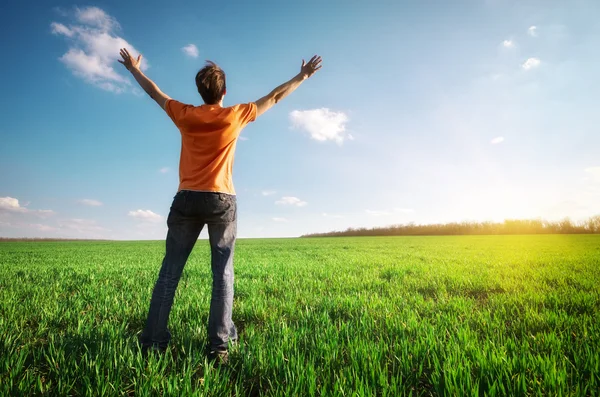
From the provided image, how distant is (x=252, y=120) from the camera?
10.2ft

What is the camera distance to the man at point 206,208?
2820 millimetres

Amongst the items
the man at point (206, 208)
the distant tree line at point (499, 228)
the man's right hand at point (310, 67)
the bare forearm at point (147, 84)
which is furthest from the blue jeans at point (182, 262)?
the distant tree line at point (499, 228)

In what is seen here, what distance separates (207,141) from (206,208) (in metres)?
0.64

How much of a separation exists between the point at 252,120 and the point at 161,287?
1.86 metres

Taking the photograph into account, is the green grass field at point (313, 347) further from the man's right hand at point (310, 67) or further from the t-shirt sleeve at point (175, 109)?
the man's right hand at point (310, 67)

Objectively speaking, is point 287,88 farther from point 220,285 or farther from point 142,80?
point 220,285

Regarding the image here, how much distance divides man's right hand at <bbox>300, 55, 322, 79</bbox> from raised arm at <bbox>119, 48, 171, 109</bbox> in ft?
4.92

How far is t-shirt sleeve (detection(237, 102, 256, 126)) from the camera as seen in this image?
2.95 metres

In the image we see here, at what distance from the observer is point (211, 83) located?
9.66 ft

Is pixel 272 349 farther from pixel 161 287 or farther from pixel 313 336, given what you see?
pixel 161 287

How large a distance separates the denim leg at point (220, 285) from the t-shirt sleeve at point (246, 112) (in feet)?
3.38

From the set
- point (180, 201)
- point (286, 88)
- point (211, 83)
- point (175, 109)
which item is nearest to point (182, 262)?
point (180, 201)

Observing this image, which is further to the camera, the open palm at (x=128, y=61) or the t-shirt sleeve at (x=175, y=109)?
the open palm at (x=128, y=61)

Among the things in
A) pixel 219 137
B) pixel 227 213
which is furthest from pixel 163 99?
pixel 227 213
